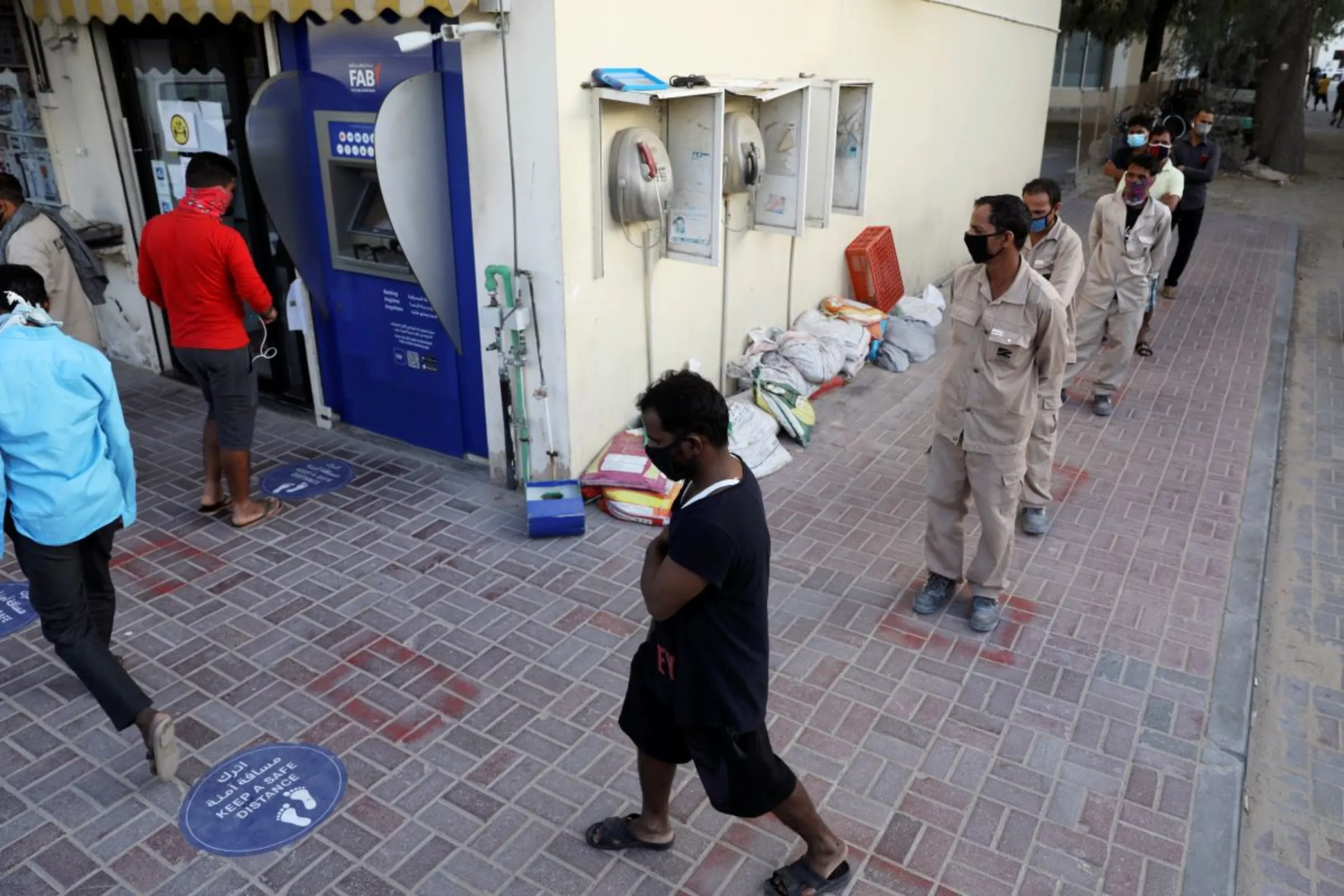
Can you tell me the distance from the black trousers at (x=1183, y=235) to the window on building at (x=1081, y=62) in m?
15.0

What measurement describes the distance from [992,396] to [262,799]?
319 cm

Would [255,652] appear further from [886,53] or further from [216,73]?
[886,53]

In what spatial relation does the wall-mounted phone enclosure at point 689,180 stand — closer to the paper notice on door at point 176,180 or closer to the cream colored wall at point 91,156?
the paper notice on door at point 176,180

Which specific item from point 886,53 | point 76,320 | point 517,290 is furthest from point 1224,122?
point 76,320

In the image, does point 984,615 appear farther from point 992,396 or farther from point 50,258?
point 50,258

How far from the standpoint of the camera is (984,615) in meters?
4.33

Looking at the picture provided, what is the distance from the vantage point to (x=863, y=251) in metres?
8.19

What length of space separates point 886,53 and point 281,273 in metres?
5.13

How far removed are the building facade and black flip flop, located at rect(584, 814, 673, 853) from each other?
260cm

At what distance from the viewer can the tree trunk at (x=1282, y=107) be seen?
18344mm

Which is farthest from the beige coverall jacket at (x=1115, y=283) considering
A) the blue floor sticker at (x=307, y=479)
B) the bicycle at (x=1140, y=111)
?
the bicycle at (x=1140, y=111)

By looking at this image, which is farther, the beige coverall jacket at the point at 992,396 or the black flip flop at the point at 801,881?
the beige coverall jacket at the point at 992,396

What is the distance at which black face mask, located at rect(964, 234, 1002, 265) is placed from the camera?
12.5ft

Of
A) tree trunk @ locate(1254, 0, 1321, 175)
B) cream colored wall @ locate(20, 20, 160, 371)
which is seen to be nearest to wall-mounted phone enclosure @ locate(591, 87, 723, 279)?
cream colored wall @ locate(20, 20, 160, 371)
